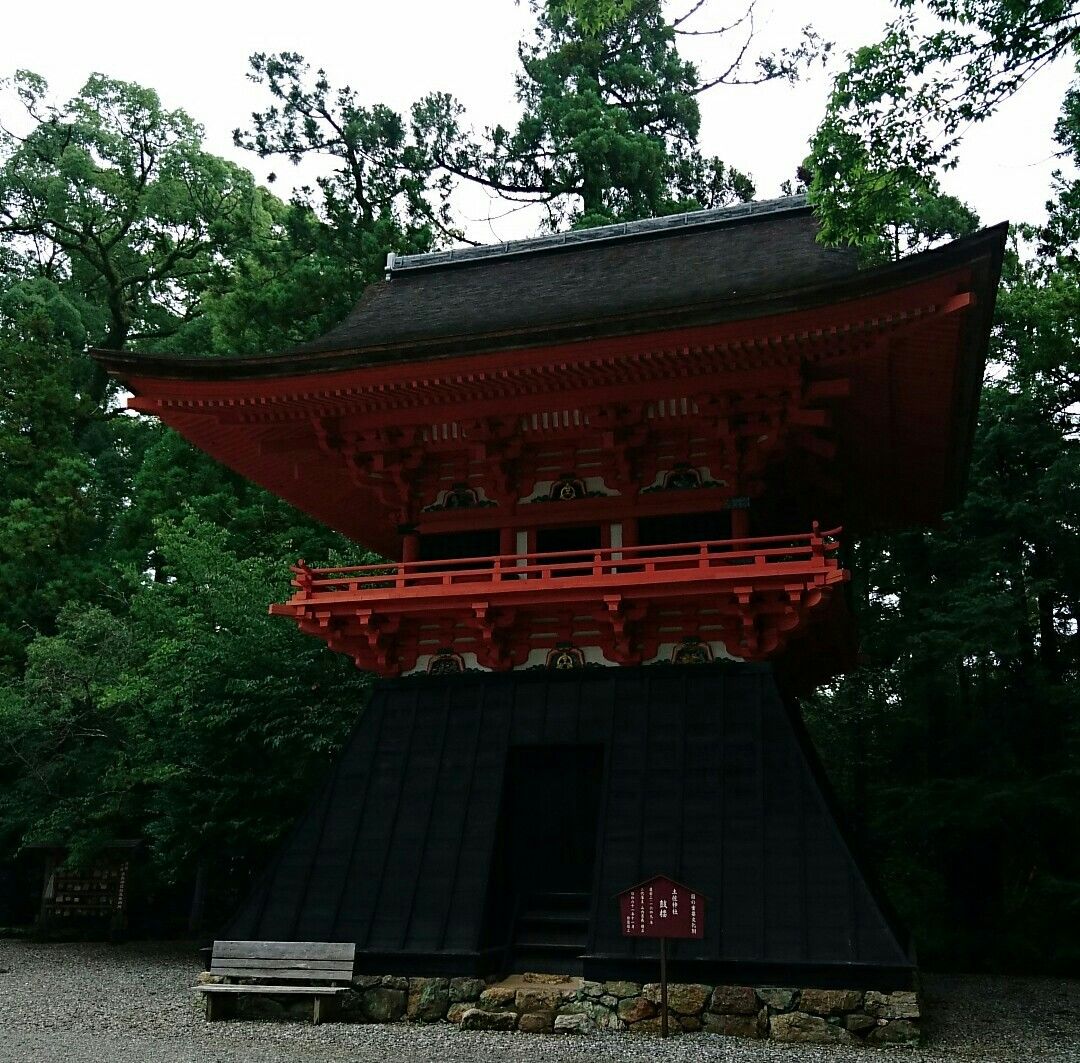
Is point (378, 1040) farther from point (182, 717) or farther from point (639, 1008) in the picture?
point (182, 717)

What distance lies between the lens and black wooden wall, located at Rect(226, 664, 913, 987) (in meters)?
9.07

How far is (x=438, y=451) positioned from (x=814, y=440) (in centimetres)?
437

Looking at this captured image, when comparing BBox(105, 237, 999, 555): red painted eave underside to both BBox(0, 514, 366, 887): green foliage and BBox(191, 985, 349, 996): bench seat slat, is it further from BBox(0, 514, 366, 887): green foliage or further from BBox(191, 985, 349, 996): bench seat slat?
BBox(191, 985, 349, 996): bench seat slat

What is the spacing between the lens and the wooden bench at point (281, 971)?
9.53 metres

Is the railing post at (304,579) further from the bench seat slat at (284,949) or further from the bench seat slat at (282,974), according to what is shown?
the bench seat slat at (282,974)

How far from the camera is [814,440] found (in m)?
11.2

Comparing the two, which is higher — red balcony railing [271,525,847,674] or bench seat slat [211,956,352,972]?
red balcony railing [271,525,847,674]

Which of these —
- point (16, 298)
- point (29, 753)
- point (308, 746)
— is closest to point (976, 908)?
point (308, 746)

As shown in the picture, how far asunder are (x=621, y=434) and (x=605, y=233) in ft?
15.9

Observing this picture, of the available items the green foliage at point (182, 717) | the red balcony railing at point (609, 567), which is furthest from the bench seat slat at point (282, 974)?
the green foliage at point (182, 717)

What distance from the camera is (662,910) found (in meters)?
8.85

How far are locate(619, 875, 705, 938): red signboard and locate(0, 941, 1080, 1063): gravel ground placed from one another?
2.83 ft

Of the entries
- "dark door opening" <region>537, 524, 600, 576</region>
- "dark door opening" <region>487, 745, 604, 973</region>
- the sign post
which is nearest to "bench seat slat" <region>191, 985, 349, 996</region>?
"dark door opening" <region>487, 745, 604, 973</region>

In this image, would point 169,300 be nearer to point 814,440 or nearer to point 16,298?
point 16,298
